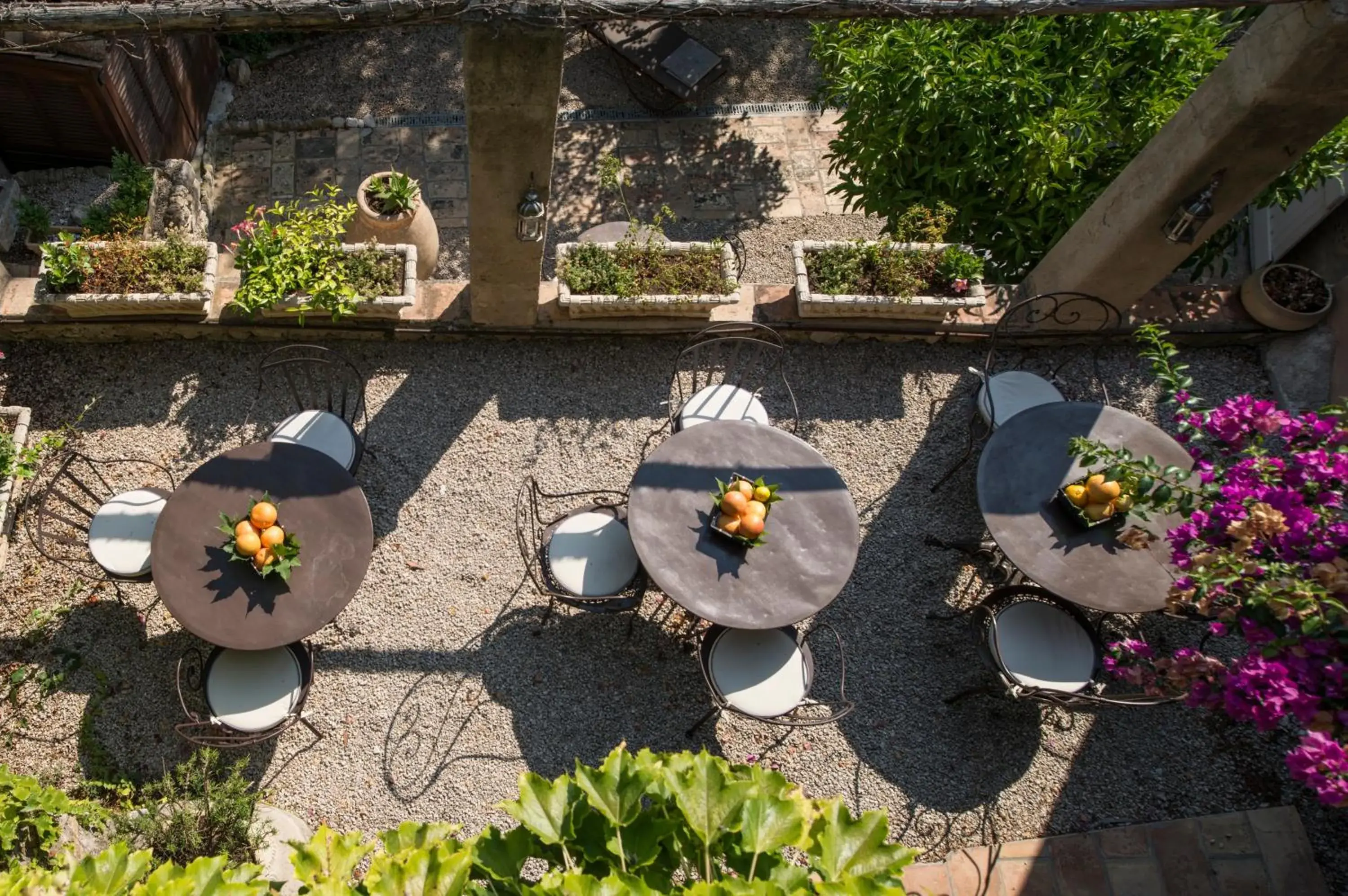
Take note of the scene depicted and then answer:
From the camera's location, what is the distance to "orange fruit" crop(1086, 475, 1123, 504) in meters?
5.21

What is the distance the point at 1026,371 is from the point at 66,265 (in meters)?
6.57

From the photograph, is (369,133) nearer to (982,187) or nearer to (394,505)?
(394,505)

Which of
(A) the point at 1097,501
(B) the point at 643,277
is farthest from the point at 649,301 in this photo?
(A) the point at 1097,501

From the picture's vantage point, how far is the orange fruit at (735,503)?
513cm

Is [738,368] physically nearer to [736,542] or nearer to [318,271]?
[736,542]

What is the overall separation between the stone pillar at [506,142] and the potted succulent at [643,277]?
0.34 meters

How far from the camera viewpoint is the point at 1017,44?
21.3 feet

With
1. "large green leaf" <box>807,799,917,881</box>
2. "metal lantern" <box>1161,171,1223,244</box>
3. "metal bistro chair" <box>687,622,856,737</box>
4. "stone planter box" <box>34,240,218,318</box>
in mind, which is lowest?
"metal bistro chair" <box>687,622,856,737</box>

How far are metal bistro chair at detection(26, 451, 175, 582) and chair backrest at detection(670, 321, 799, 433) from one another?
336cm

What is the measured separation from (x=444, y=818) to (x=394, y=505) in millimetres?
2030

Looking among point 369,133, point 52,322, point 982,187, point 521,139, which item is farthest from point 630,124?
point 52,322

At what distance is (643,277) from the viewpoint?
6.61 metres

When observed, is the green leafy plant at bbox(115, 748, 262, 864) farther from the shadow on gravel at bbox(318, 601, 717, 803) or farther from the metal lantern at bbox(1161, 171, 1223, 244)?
the metal lantern at bbox(1161, 171, 1223, 244)

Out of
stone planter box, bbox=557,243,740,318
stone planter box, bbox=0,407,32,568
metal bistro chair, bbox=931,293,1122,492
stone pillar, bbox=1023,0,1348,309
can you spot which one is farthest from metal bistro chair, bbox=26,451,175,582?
stone pillar, bbox=1023,0,1348,309
